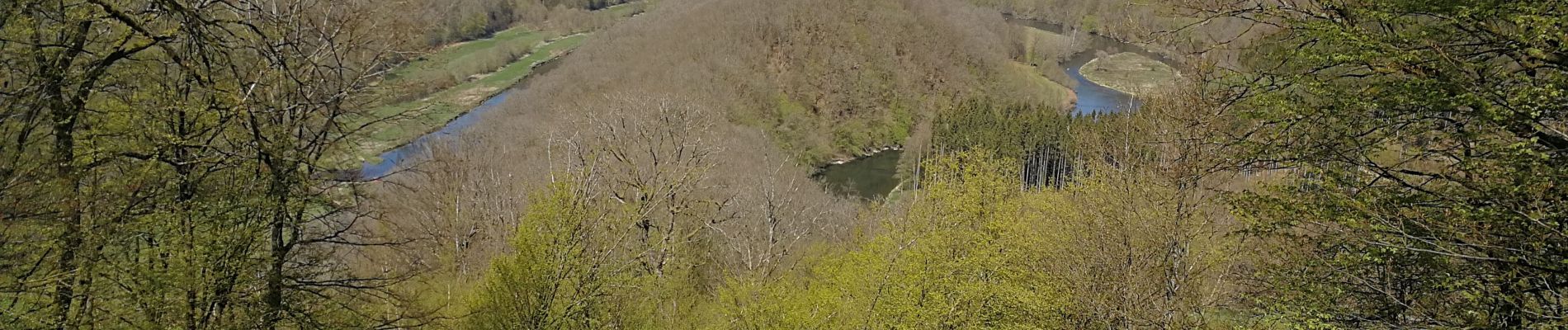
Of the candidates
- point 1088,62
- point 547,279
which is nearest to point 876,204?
point 547,279

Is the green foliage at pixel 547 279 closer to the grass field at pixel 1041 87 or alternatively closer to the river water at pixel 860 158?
the river water at pixel 860 158

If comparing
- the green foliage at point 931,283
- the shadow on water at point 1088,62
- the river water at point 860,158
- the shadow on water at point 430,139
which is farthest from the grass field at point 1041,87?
the green foliage at point 931,283

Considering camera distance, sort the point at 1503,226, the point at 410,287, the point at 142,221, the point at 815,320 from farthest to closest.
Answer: the point at 410,287
the point at 815,320
the point at 142,221
the point at 1503,226

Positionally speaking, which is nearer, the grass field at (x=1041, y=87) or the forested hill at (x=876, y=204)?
the forested hill at (x=876, y=204)

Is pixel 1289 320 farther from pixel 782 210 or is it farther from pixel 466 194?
pixel 466 194

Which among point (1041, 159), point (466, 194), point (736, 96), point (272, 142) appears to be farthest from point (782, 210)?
point (736, 96)

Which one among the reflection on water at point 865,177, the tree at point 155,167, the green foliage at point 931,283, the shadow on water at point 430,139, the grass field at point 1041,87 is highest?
the tree at point 155,167

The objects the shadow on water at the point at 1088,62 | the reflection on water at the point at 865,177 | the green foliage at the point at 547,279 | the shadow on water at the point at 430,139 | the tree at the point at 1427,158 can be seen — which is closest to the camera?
the tree at the point at 1427,158
